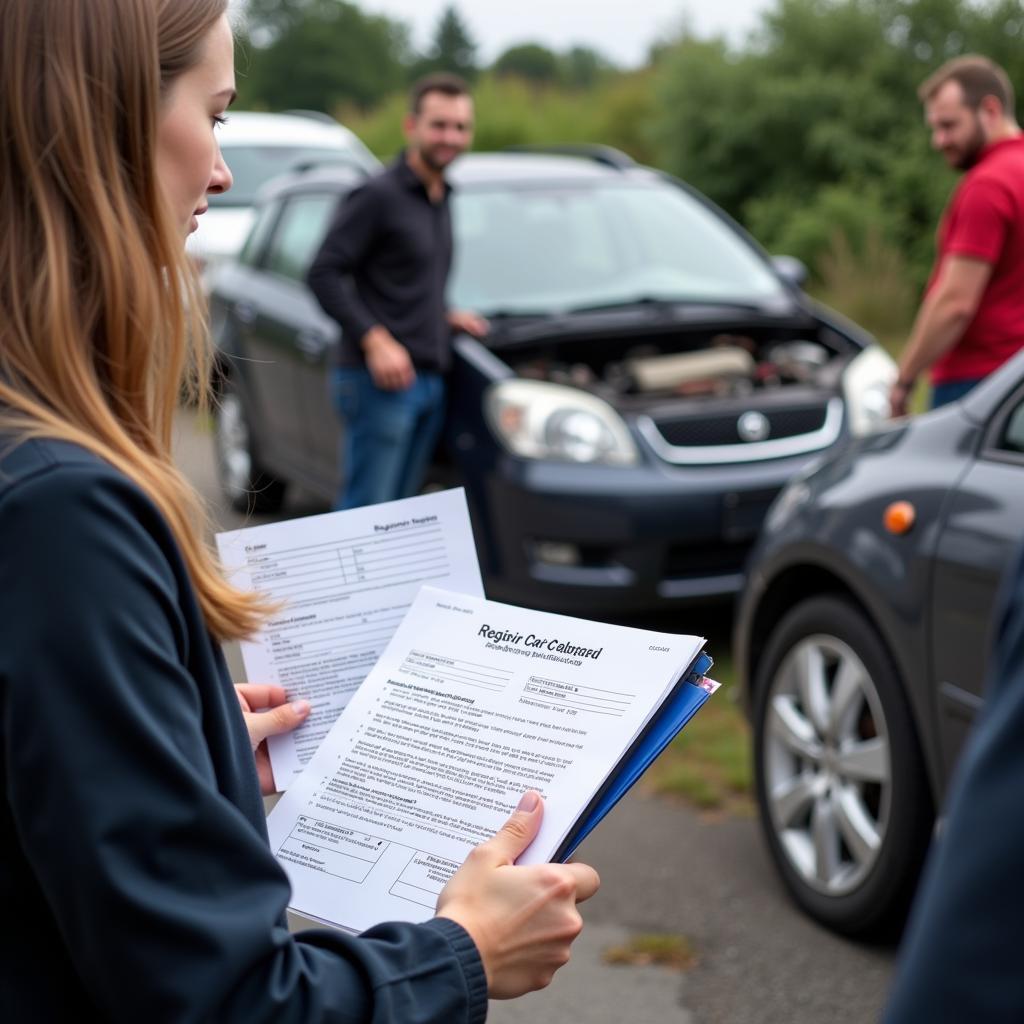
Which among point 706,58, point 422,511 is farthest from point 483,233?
point 706,58

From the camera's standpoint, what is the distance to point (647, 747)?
1462 millimetres

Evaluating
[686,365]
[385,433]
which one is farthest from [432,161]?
[686,365]

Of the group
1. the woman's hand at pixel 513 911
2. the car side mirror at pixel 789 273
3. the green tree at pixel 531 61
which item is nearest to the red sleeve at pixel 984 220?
the car side mirror at pixel 789 273

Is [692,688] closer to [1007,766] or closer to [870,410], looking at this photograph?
[1007,766]

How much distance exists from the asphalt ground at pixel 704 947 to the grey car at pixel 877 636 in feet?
0.40

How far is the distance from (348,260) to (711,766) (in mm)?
2423

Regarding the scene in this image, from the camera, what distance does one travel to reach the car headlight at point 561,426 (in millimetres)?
5523

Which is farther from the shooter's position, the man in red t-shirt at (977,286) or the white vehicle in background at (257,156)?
the white vehicle in background at (257,156)

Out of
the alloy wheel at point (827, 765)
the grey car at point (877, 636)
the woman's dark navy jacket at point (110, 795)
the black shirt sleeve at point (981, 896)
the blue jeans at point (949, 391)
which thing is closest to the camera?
the black shirt sleeve at point (981, 896)

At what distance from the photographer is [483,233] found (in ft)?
22.0

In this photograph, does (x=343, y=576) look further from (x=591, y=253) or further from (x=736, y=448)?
(x=591, y=253)

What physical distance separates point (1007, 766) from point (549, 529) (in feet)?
15.1

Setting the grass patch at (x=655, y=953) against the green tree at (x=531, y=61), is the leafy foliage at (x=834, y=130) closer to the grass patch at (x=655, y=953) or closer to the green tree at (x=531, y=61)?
the grass patch at (x=655, y=953)

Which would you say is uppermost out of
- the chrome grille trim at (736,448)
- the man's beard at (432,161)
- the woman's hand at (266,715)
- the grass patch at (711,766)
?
the woman's hand at (266,715)
